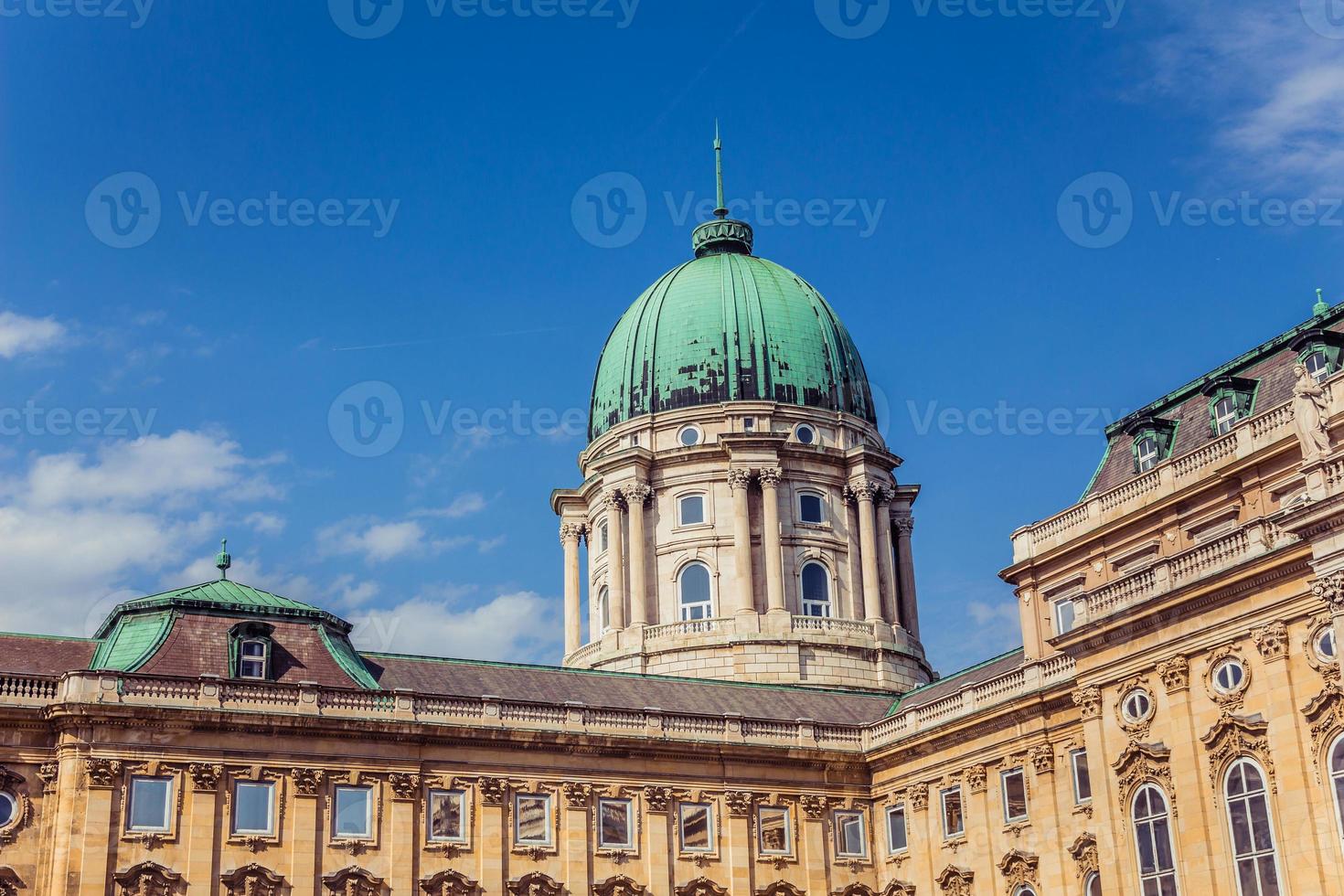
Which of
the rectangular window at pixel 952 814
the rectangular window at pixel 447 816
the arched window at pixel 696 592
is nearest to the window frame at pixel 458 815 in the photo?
the rectangular window at pixel 447 816

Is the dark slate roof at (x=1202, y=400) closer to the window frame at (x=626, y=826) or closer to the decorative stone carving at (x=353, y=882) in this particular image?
the window frame at (x=626, y=826)

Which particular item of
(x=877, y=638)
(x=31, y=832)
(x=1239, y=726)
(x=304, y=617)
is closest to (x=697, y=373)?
(x=877, y=638)

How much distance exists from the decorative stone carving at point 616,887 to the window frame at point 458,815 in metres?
5.25

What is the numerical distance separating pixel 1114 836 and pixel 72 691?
33978 mm

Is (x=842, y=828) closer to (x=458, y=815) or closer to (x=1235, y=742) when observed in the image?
(x=458, y=815)

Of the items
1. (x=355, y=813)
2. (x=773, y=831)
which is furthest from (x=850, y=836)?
→ (x=355, y=813)

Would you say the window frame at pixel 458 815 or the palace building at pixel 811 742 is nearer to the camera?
the palace building at pixel 811 742

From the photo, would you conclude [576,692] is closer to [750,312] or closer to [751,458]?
[751,458]

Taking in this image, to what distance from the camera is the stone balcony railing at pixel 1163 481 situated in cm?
5112

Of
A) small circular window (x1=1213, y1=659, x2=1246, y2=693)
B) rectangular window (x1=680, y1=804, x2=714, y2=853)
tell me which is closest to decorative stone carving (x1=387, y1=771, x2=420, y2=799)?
rectangular window (x1=680, y1=804, x2=714, y2=853)

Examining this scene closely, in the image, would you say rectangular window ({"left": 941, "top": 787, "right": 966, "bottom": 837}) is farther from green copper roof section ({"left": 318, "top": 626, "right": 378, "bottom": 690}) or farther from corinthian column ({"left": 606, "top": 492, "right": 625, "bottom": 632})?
corinthian column ({"left": 606, "top": 492, "right": 625, "bottom": 632})

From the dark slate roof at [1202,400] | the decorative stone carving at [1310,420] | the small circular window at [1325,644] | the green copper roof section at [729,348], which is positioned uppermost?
the green copper roof section at [729,348]

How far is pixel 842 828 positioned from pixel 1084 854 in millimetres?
13024

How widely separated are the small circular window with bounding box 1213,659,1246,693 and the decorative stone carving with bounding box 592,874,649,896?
25822mm
